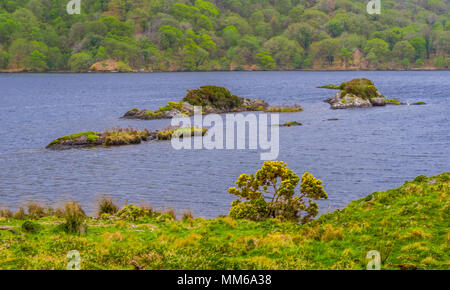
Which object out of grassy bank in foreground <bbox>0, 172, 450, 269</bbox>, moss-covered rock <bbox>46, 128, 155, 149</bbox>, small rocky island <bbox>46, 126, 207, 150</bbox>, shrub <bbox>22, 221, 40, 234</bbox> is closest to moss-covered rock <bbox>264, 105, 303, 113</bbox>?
small rocky island <bbox>46, 126, 207, 150</bbox>

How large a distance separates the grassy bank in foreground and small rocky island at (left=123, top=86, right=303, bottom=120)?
240ft

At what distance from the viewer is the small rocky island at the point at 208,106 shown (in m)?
100

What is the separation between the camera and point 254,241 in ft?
70.2

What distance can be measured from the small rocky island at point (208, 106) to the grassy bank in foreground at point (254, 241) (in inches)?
2886

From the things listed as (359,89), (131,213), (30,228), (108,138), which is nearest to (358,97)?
(359,89)

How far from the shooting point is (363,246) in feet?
68.1

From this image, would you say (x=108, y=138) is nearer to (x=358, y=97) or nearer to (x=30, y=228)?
(x=30, y=228)

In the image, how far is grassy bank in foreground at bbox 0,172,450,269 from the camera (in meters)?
18.6

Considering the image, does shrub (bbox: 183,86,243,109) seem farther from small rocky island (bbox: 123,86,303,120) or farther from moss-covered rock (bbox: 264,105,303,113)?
moss-covered rock (bbox: 264,105,303,113)

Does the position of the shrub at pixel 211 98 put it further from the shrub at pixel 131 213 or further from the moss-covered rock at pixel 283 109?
the shrub at pixel 131 213
